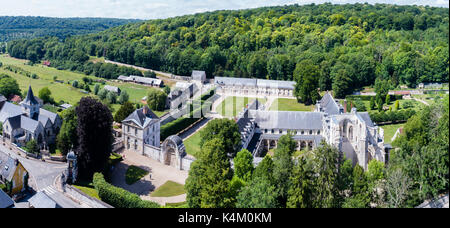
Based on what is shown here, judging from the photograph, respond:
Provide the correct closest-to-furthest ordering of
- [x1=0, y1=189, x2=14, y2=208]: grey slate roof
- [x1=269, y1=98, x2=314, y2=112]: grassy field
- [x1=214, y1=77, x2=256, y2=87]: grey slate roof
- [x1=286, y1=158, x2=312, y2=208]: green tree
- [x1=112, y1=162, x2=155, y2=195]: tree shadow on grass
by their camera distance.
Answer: [x1=286, y1=158, x2=312, y2=208]: green tree, [x1=0, y1=189, x2=14, y2=208]: grey slate roof, [x1=112, y1=162, x2=155, y2=195]: tree shadow on grass, [x1=269, y1=98, x2=314, y2=112]: grassy field, [x1=214, y1=77, x2=256, y2=87]: grey slate roof

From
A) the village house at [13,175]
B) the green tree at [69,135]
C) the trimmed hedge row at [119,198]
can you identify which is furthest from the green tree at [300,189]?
the village house at [13,175]

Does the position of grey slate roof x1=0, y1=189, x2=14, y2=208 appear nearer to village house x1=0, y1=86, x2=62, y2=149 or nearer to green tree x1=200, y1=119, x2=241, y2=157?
village house x1=0, y1=86, x2=62, y2=149

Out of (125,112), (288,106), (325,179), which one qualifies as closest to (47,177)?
(125,112)

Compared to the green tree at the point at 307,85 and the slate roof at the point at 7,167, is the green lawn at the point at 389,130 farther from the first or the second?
the slate roof at the point at 7,167

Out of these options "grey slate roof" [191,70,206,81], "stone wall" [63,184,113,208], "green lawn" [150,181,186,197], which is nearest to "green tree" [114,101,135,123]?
"green lawn" [150,181,186,197]

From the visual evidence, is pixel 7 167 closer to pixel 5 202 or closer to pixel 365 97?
pixel 5 202

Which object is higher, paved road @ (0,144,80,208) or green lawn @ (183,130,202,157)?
green lawn @ (183,130,202,157)
